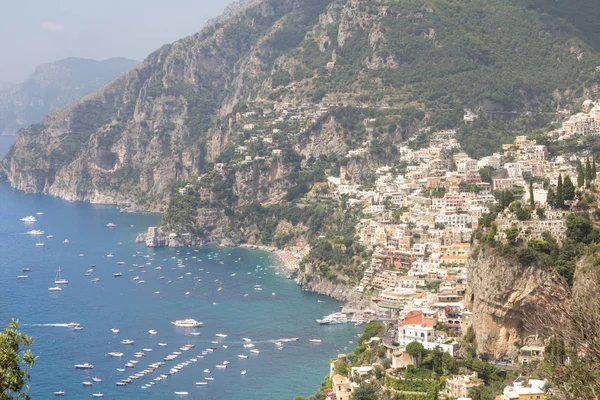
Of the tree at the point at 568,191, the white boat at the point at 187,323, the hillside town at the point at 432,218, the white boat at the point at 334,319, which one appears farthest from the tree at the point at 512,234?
the white boat at the point at 187,323

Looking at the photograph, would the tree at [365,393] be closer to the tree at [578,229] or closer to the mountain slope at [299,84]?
the tree at [578,229]

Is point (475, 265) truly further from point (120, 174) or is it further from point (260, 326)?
point (120, 174)

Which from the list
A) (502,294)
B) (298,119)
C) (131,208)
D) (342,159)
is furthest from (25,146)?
(502,294)

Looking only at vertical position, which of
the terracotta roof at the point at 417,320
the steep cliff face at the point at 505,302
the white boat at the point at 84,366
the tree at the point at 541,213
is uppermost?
the tree at the point at 541,213

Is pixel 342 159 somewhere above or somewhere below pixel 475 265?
above

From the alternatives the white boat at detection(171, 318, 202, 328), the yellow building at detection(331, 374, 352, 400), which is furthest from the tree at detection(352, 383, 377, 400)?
the white boat at detection(171, 318, 202, 328)
